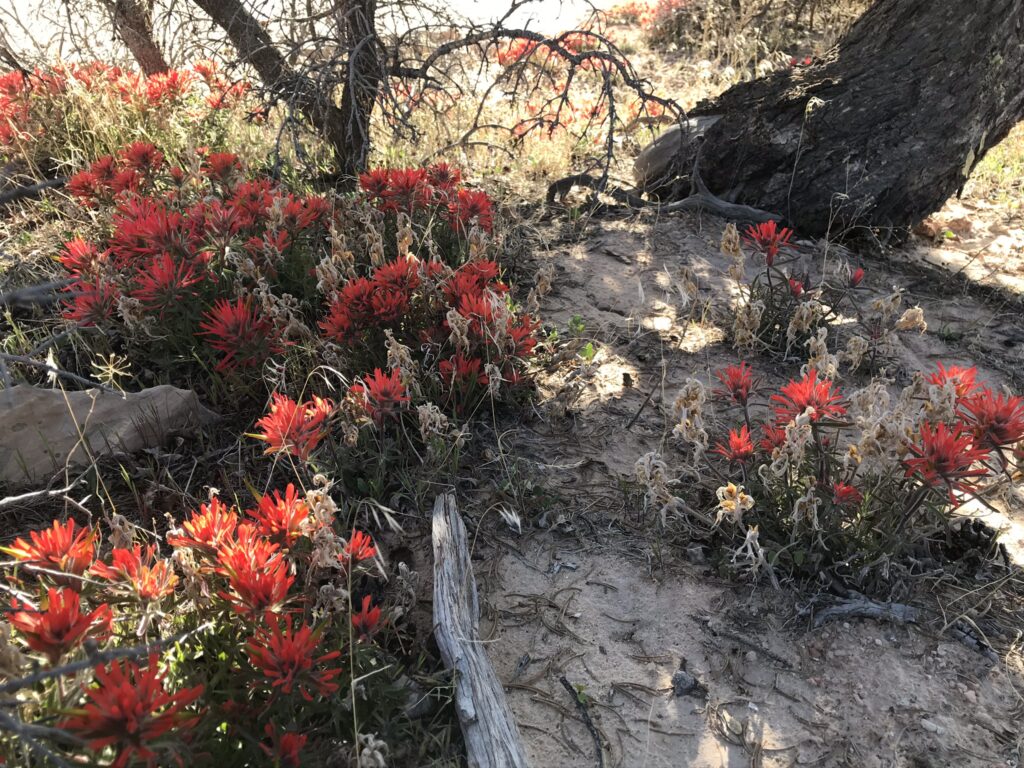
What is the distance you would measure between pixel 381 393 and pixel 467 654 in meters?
0.87

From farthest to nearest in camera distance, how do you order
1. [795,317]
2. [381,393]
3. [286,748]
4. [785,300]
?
[785,300] < [795,317] < [381,393] < [286,748]

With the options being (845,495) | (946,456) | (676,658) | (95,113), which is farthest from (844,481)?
(95,113)

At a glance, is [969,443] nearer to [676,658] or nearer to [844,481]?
[844,481]

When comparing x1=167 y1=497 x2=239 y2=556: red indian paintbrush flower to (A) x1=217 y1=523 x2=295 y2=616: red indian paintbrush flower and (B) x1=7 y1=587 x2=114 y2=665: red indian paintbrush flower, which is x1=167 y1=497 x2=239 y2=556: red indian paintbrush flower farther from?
(B) x1=7 y1=587 x2=114 y2=665: red indian paintbrush flower

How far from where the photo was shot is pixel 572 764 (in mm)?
1781

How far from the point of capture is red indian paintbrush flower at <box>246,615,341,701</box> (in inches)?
57.6

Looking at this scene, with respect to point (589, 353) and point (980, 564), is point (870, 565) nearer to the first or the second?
point (980, 564)

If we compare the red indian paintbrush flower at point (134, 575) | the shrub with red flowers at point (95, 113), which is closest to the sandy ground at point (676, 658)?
the red indian paintbrush flower at point (134, 575)

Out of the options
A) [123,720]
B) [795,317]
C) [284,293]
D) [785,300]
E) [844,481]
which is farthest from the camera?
[785,300]

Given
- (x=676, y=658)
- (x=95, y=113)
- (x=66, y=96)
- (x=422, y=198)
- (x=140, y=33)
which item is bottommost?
(x=676, y=658)

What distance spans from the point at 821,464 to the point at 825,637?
512mm

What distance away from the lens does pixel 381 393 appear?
230cm

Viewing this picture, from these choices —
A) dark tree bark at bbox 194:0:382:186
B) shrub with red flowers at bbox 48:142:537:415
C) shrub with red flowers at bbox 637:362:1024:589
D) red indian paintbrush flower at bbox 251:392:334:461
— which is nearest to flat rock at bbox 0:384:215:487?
shrub with red flowers at bbox 48:142:537:415

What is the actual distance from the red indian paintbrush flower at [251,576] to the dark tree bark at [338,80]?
9.80 feet
